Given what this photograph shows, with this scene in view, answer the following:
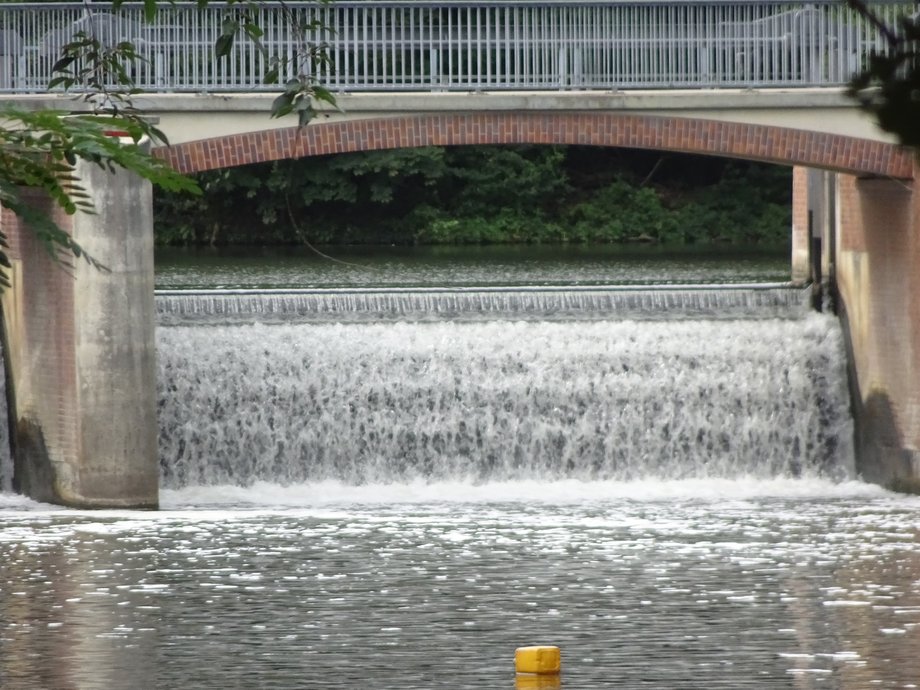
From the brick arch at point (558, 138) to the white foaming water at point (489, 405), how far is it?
A: 276cm

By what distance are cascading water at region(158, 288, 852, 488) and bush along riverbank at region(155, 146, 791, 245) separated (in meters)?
18.5

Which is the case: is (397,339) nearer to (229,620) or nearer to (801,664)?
(229,620)

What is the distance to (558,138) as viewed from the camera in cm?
1744

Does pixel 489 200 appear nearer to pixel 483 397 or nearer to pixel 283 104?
pixel 483 397

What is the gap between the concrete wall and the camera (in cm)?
1644

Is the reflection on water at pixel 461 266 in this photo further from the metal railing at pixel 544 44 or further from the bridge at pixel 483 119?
the metal railing at pixel 544 44

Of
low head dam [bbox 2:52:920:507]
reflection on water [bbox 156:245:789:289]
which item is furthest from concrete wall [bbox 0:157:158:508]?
reflection on water [bbox 156:245:789:289]

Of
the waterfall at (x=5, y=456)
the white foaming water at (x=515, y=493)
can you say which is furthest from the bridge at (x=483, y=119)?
the white foaming water at (x=515, y=493)

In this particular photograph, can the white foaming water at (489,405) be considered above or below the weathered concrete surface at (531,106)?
below

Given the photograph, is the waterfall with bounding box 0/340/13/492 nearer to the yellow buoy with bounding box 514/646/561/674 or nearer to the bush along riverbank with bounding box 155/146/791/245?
the yellow buoy with bounding box 514/646/561/674

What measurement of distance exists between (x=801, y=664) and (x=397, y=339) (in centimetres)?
1025

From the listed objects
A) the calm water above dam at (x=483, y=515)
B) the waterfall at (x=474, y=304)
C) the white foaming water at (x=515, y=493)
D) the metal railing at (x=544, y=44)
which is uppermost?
the metal railing at (x=544, y=44)

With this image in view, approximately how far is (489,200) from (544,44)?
23910 mm

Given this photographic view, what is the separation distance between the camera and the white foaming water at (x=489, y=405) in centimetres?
1889
